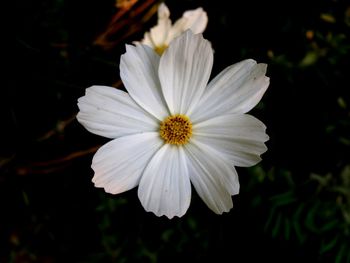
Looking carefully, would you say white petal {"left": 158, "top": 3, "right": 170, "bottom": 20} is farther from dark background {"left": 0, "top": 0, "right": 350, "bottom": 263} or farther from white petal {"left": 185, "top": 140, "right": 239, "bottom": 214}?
white petal {"left": 185, "top": 140, "right": 239, "bottom": 214}

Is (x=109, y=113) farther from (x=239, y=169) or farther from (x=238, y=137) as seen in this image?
(x=239, y=169)

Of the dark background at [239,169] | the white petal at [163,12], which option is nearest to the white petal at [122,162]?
the dark background at [239,169]

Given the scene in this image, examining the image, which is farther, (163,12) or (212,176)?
(163,12)

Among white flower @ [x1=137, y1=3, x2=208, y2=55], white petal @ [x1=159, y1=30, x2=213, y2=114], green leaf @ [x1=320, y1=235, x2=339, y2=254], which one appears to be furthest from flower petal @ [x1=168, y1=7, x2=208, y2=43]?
→ green leaf @ [x1=320, y1=235, x2=339, y2=254]

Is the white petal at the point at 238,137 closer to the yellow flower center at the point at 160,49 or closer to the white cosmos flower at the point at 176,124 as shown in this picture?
the white cosmos flower at the point at 176,124

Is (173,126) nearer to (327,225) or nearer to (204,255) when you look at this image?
(327,225)

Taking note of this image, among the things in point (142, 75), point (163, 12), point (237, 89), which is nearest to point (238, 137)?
point (237, 89)
